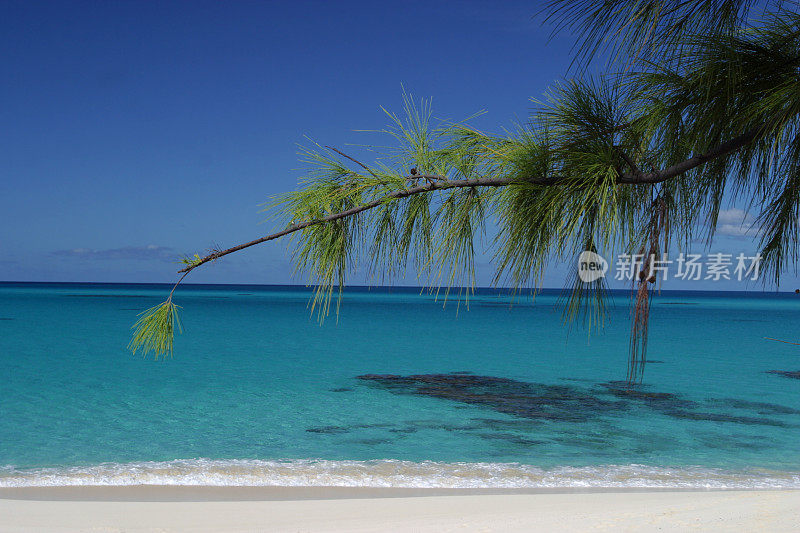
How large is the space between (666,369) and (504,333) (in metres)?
11.4

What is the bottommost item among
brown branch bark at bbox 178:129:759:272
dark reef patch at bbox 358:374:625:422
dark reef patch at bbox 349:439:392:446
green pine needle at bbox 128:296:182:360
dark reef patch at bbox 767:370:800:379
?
dark reef patch at bbox 349:439:392:446

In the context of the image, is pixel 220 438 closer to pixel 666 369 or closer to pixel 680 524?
pixel 680 524

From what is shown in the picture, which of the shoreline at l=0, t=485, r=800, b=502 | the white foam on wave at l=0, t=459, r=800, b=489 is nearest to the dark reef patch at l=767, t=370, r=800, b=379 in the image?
the white foam on wave at l=0, t=459, r=800, b=489

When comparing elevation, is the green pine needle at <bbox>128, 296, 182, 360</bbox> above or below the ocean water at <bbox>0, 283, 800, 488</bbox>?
above

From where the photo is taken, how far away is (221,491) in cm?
554

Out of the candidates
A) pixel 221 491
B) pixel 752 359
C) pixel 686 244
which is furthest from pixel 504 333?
pixel 686 244

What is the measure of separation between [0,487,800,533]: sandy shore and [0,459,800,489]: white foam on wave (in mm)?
295

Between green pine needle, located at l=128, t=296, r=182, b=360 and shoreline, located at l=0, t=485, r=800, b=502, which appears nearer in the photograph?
green pine needle, located at l=128, t=296, r=182, b=360

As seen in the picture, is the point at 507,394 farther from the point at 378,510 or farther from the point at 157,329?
the point at 157,329

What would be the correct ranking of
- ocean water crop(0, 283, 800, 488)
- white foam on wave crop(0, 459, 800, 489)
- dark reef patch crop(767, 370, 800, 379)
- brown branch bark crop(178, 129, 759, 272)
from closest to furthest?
brown branch bark crop(178, 129, 759, 272), white foam on wave crop(0, 459, 800, 489), ocean water crop(0, 283, 800, 488), dark reef patch crop(767, 370, 800, 379)

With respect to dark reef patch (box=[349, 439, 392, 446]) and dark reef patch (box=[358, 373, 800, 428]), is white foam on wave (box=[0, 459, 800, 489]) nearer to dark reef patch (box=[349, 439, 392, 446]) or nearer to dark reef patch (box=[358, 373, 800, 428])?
dark reef patch (box=[349, 439, 392, 446])

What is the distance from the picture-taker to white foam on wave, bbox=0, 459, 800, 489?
19.3 feet

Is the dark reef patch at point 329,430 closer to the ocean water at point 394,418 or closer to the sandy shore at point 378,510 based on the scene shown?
the ocean water at point 394,418

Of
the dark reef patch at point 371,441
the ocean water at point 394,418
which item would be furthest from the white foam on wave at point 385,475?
the dark reef patch at point 371,441
